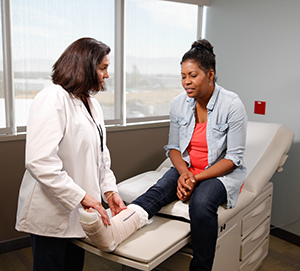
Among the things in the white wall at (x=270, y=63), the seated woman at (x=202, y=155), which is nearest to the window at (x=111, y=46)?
the white wall at (x=270, y=63)

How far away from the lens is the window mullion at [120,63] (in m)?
2.44

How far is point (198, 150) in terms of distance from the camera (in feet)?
5.57

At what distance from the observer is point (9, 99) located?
205cm

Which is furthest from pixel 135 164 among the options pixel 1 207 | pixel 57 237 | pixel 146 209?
pixel 57 237

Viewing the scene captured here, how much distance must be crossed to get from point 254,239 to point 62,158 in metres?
1.35

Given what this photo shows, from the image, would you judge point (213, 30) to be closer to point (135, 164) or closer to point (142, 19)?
point (142, 19)

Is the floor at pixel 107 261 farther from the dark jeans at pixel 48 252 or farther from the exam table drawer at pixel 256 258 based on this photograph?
the dark jeans at pixel 48 252

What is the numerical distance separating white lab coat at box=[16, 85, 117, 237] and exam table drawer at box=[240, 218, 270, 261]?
1023 mm

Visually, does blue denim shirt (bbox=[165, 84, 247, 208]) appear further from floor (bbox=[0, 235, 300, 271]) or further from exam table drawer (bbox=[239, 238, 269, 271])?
floor (bbox=[0, 235, 300, 271])

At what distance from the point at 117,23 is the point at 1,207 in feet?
5.07

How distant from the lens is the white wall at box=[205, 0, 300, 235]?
2338mm

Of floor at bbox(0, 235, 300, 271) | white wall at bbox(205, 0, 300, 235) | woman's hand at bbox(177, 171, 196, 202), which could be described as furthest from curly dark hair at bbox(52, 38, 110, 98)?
white wall at bbox(205, 0, 300, 235)

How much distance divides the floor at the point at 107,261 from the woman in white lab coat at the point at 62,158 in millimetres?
842

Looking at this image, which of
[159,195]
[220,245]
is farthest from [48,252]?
[220,245]
